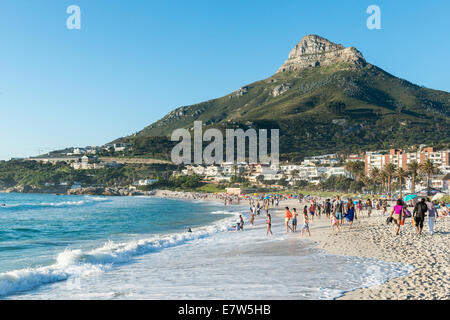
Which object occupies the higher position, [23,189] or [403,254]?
[403,254]

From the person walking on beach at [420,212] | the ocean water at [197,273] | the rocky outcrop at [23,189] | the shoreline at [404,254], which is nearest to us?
the shoreline at [404,254]

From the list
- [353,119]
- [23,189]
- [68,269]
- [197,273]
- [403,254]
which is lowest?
[23,189]

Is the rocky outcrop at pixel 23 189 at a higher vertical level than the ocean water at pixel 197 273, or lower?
lower

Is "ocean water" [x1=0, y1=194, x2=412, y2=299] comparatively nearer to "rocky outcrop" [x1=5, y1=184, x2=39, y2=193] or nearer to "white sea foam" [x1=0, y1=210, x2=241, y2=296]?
"white sea foam" [x1=0, y1=210, x2=241, y2=296]

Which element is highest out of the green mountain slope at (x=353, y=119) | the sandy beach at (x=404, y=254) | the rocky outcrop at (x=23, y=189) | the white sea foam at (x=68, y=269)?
the green mountain slope at (x=353, y=119)

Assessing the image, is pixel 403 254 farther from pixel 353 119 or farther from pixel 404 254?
pixel 353 119

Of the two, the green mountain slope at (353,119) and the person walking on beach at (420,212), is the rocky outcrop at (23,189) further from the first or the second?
the person walking on beach at (420,212)

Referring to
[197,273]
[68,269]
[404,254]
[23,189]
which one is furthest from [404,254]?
[23,189]

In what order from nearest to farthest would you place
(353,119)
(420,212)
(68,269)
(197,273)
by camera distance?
(197,273), (68,269), (420,212), (353,119)

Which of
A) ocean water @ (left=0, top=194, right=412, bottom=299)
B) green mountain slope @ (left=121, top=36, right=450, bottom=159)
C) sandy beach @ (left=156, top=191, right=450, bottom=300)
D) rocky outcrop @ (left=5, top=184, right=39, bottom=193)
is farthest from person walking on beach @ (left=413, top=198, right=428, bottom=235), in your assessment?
rocky outcrop @ (left=5, top=184, right=39, bottom=193)

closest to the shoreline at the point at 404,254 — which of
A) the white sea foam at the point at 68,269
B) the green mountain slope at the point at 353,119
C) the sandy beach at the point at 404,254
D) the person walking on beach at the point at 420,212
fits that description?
the sandy beach at the point at 404,254

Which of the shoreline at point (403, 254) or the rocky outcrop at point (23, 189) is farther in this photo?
the rocky outcrop at point (23, 189)
